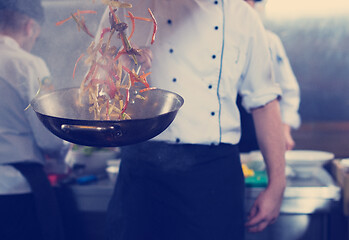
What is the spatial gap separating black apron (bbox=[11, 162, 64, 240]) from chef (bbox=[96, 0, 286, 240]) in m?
0.36

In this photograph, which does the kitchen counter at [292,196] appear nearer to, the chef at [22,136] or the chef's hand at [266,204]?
the chef at [22,136]

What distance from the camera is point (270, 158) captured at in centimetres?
136

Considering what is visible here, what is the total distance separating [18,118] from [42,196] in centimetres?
32

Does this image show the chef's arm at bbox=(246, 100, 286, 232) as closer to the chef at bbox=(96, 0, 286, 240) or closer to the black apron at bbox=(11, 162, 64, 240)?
the chef at bbox=(96, 0, 286, 240)

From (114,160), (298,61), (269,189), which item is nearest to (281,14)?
(298,61)

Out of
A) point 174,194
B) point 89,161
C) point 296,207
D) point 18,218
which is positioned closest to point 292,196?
point 296,207

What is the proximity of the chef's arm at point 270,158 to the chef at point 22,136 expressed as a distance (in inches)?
31.0

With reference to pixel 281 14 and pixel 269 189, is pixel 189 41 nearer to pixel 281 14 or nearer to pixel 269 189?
pixel 269 189

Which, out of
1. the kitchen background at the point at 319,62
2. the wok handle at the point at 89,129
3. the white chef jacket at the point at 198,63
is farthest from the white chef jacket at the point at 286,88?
the wok handle at the point at 89,129

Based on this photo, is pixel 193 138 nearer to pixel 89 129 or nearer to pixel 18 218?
pixel 89 129

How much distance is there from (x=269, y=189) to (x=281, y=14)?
2.94 meters

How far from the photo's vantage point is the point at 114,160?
2.03m

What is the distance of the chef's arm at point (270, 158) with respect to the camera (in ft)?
4.42

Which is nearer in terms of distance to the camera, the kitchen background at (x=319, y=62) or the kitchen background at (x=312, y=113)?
the kitchen background at (x=312, y=113)
